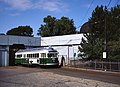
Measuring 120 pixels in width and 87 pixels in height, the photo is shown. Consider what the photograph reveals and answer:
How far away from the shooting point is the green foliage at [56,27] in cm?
10200

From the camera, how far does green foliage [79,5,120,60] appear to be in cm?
4032

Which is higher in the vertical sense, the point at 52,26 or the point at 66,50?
the point at 52,26

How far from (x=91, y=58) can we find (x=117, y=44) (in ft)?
22.7

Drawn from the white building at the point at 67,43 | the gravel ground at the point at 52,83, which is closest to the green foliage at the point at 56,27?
the white building at the point at 67,43

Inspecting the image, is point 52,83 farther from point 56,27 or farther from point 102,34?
point 56,27

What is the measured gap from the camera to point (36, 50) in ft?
158

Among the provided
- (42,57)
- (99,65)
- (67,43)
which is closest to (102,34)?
(99,65)

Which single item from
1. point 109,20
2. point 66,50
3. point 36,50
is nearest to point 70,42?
point 66,50

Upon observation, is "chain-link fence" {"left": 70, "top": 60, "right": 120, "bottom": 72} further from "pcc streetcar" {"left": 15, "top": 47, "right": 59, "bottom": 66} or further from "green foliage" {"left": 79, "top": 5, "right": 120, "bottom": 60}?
"pcc streetcar" {"left": 15, "top": 47, "right": 59, "bottom": 66}

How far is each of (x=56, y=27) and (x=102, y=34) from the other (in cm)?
6008

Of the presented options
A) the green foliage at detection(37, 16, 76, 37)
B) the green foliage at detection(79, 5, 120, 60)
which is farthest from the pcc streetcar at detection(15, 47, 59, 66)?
the green foliage at detection(37, 16, 76, 37)

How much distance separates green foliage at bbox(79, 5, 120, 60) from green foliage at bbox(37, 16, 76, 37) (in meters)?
55.2

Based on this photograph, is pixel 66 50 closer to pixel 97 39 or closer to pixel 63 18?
pixel 97 39

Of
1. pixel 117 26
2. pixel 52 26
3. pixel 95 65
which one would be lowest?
pixel 95 65
